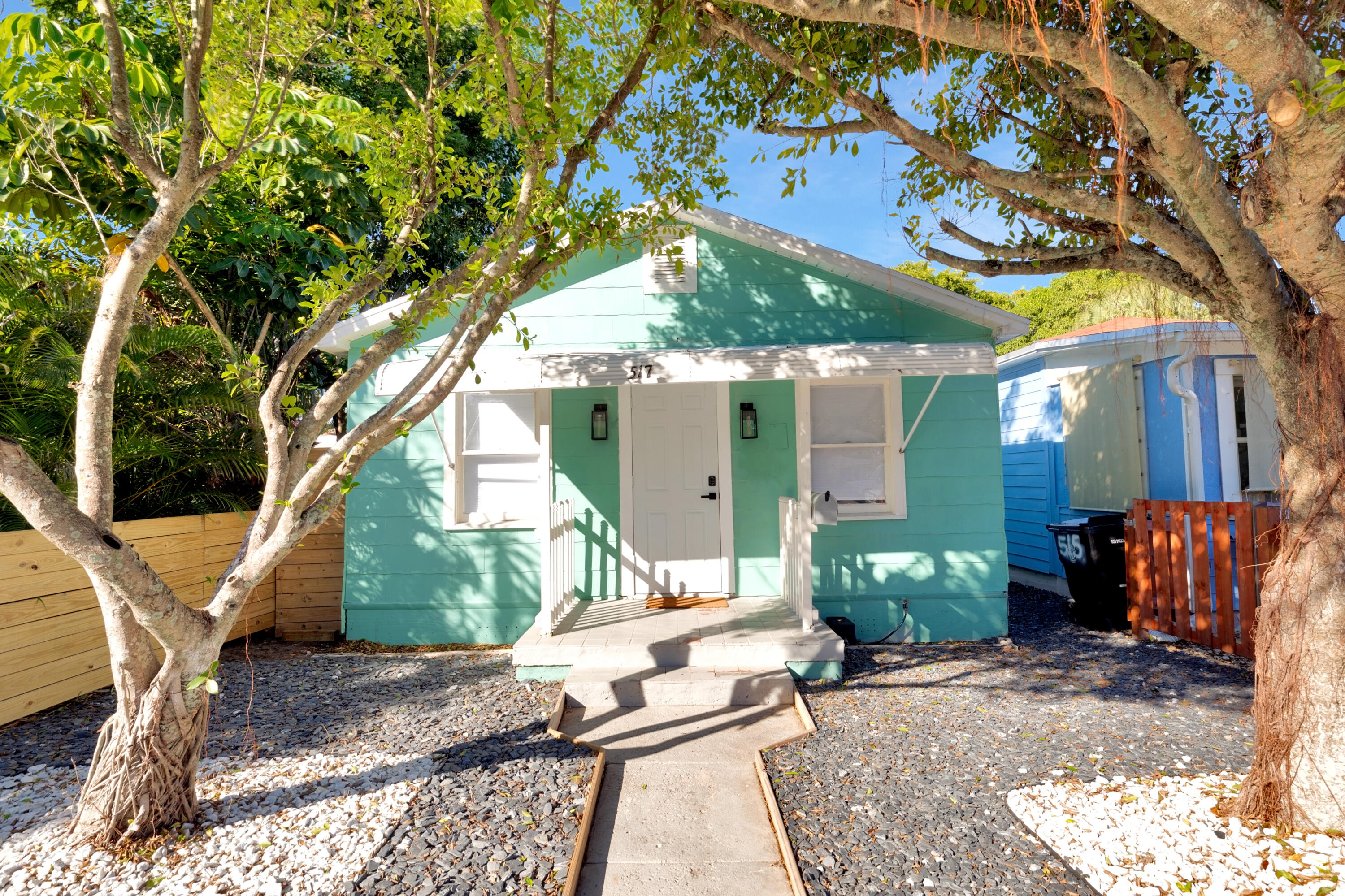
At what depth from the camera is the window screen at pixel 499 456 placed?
21.7 feet

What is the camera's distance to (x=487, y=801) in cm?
330

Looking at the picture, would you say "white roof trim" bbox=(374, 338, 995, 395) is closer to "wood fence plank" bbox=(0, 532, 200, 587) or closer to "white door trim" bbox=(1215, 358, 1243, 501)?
"wood fence plank" bbox=(0, 532, 200, 587)

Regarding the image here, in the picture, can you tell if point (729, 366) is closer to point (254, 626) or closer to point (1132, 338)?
point (1132, 338)

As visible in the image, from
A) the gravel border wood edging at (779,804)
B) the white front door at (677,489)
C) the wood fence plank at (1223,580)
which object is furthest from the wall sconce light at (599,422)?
the wood fence plank at (1223,580)

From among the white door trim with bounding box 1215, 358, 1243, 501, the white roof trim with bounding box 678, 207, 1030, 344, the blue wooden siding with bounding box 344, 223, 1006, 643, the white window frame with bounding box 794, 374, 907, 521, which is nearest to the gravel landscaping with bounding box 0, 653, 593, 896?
the blue wooden siding with bounding box 344, 223, 1006, 643

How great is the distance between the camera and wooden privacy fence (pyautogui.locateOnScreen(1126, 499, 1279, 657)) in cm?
529

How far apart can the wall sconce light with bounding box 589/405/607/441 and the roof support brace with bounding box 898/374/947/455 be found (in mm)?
2700

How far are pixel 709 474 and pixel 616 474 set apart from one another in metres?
0.85

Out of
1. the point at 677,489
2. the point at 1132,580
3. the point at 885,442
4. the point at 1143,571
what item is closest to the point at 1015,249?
the point at 885,442

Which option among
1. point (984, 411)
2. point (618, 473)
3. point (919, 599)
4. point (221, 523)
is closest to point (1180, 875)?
point (919, 599)

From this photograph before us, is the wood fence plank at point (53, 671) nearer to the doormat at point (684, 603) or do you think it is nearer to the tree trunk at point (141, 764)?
the tree trunk at point (141, 764)

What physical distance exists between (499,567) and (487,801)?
327 centimetres

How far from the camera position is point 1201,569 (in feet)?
18.7

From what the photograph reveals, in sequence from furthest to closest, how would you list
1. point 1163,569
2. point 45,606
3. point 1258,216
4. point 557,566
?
point 1163,569, point 557,566, point 45,606, point 1258,216
